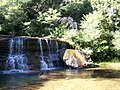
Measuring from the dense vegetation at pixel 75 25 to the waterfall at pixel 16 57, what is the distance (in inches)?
209

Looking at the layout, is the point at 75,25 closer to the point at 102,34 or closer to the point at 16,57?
the point at 102,34

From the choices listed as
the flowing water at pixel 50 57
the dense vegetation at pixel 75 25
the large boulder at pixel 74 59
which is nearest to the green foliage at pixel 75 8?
the dense vegetation at pixel 75 25

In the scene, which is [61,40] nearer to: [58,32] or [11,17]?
[58,32]

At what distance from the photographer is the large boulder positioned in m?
24.5

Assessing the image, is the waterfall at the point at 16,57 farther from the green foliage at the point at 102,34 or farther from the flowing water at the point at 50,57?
the green foliage at the point at 102,34

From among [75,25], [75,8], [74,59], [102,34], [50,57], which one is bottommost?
[74,59]

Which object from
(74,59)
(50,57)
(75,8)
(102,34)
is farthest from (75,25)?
(74,59)

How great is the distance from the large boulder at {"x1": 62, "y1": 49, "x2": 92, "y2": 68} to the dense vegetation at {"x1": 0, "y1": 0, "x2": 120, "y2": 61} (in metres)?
2.14

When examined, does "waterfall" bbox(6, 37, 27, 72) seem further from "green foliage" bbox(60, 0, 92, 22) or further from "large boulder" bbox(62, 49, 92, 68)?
"green foliage" bbox(60, 0, 92, 22)

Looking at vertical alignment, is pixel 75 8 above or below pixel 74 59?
above

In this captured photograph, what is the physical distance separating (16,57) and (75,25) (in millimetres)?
12613

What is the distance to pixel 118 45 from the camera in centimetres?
2847

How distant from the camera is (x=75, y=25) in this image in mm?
34906

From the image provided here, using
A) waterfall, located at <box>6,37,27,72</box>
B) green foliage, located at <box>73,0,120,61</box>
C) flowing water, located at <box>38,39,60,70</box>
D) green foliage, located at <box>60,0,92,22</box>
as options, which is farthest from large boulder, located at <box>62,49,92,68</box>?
green foliage, located at <box>60,0,92,22</box>
